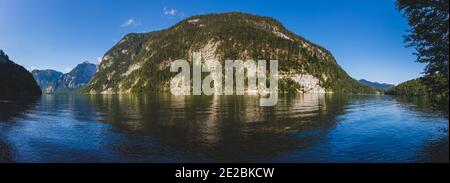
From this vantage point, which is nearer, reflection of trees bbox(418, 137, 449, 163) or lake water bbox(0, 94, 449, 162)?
reflection of trees bbox(418, 137, 449, 163)

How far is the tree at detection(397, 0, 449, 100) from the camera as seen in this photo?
3603 cm

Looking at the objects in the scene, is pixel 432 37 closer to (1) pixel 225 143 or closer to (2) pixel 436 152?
(2) pixel 436 152

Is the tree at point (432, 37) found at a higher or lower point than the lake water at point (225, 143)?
higher

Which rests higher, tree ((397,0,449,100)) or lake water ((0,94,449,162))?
tree ((397,0,449,100))

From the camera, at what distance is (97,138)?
4622cm

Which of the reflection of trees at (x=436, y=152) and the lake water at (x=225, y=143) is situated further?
the lake water at (x=225, y=143)

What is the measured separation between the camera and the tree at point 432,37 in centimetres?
3603

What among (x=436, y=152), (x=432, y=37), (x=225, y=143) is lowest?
(x=436, y=152)

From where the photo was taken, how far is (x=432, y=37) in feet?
120

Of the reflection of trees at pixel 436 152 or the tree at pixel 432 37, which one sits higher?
the tree at pixel 432 37

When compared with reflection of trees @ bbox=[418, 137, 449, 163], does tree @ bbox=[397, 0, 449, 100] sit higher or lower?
higher

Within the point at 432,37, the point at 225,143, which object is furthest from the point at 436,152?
the point at 225,143
